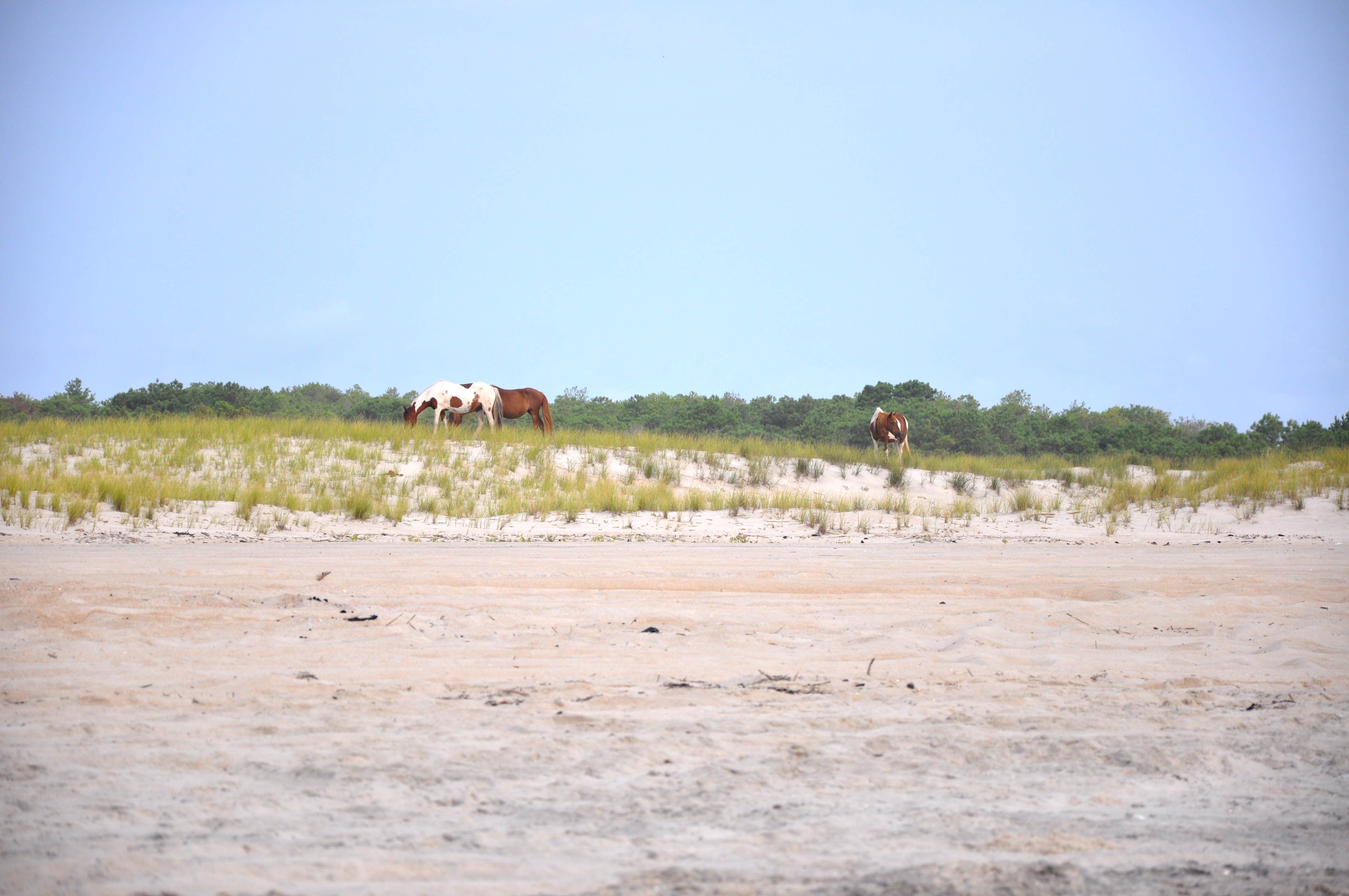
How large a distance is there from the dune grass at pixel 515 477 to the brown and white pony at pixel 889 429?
215 cm

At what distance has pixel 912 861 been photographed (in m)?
2.26

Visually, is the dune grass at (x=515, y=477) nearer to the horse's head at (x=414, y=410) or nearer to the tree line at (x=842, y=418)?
the horse's head at (x=414, y=410)

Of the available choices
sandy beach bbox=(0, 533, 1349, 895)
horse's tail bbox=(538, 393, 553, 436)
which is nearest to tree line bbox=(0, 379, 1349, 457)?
horse's tail bbox=(538, 393, 553, 436)

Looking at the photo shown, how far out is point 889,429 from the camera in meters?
23.5

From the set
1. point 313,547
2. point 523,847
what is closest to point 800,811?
point 523,847

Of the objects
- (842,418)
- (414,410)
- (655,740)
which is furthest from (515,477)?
(842,418)

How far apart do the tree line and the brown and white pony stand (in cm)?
778

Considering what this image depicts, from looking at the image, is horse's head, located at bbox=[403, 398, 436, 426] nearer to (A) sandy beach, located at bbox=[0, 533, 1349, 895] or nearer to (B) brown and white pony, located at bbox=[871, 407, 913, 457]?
(B) brown and white pony, located at bbox=[871, 407, 913, 457]

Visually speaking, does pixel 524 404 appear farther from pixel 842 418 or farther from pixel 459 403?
pixel 842 418

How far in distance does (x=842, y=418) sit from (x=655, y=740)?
34.0 m

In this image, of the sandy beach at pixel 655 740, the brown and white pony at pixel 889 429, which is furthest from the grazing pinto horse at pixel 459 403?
the sandy beach at pixel 655 740

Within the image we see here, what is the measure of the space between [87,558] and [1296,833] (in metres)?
8.11

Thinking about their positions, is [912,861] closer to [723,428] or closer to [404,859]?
[404,859]

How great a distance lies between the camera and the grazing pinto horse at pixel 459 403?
21422mm
